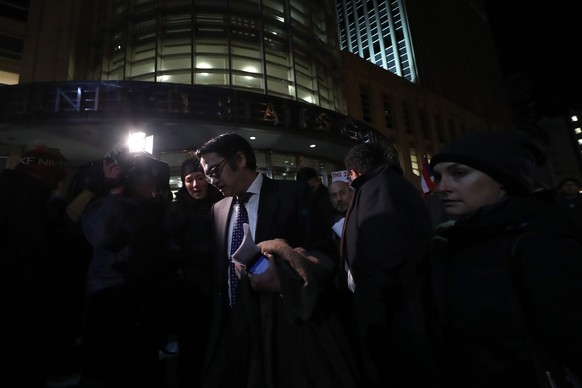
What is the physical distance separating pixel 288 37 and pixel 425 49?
31609mm

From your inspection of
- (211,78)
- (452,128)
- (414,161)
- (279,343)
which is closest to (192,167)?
(279,343)

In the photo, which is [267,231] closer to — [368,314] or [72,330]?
[368,314]

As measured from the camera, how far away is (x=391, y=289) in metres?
1.82

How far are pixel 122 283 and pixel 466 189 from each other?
8.14ft

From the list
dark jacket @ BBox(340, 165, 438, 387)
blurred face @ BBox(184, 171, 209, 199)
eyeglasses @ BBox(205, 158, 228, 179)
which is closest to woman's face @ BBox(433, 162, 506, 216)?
dark jacket @ BBox(340, 165, 438, 387)

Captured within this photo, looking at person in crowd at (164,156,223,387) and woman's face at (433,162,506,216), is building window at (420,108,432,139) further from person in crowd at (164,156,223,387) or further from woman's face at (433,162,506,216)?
woman's face at (433,162,506,216)

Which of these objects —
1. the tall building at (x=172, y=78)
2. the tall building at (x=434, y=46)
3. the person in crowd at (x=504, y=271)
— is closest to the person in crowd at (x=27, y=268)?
the person in crowd at (x=504, y=271)

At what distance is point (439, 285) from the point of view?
1520 mm

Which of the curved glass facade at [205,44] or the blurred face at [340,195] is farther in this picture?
the curved glass facade at [205,44]

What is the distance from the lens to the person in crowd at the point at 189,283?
8.39ft

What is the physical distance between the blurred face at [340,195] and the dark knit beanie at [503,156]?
2471 millimetres

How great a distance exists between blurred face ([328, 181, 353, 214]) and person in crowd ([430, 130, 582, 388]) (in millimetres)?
2337

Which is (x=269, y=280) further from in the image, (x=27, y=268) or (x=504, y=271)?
(x=27, y=268)

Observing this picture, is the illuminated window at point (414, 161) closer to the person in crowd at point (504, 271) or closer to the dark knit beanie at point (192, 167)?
the dark knit beanie at point (192, 167)
